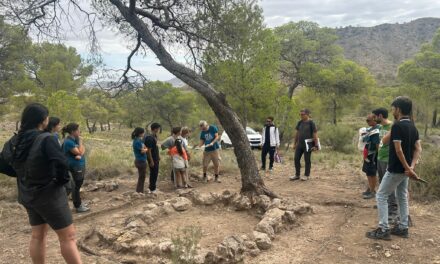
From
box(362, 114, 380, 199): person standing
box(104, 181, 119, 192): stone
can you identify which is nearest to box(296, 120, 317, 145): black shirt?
box(362, 114, 380, 199): person standing

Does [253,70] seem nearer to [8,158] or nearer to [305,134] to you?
[305,134]

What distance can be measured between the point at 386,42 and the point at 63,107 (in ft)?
377

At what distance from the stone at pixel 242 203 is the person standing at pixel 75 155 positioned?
2778 mm

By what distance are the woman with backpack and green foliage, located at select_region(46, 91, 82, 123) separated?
1028cm

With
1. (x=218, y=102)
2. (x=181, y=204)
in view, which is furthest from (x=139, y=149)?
(x=218, y=102)

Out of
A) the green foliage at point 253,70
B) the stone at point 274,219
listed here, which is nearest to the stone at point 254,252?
the stone at point 274,219

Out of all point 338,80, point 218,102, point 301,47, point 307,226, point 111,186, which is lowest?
point 307,226

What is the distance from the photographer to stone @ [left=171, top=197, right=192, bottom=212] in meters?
7.26

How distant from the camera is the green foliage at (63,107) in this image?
44.9 ft

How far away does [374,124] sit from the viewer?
7664mm

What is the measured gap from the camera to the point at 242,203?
24.2 feet

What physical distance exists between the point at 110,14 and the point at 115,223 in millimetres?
5137

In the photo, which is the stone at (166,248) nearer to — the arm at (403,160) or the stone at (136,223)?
the stone at (136,223)

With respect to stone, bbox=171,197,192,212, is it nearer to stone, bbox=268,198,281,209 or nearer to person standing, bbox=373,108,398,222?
stone, bbox=268,198,281,209
